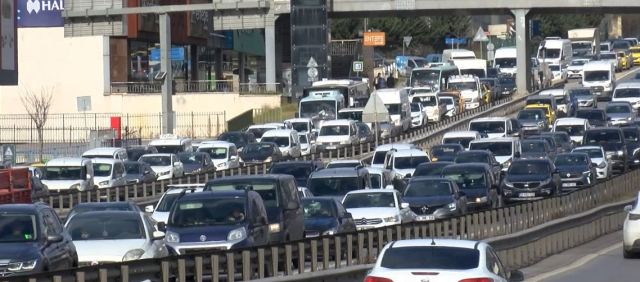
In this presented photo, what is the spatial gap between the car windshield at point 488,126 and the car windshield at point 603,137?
4913 mm

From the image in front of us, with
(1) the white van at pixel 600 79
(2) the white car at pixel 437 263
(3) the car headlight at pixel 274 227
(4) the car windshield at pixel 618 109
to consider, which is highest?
(1) the white van at pixel 600 79

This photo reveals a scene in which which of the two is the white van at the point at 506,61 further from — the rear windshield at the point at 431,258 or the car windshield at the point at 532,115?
the rear windshield at the point at 431,258

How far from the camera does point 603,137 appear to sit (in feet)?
163

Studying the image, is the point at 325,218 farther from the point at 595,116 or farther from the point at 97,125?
the point at 97,125

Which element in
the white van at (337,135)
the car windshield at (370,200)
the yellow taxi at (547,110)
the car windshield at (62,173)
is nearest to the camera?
the car windshield at (370,200)

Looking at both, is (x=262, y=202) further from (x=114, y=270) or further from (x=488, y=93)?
(x=488, y=93)

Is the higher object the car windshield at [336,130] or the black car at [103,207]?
the car windshield at [336,130]

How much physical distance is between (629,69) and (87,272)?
306ft

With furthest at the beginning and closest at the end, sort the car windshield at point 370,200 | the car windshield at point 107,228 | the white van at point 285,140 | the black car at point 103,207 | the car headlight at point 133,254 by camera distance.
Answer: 1. the white van at point 285,140
2. the car windshield at point 370,200
3. the black car at point 103,207
4. the car windshield at point 107,228
5. the car headlight at point 133,254

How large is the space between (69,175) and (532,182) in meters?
13.8

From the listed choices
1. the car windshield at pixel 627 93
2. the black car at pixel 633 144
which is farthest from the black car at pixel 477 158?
the car windshield at pixel 627 93

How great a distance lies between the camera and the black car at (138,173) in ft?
143

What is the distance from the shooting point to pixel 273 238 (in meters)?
22.7

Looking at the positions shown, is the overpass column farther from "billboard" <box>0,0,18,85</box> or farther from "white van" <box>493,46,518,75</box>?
"billboard" <box>0,0,18,85</box>
